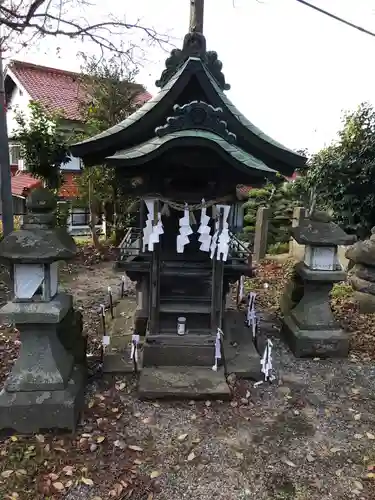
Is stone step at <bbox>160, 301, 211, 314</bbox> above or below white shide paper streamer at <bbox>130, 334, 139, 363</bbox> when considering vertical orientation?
above

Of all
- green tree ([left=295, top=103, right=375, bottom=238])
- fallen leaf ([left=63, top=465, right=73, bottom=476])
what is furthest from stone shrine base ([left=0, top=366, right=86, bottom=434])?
green tree ([left=295, top=103, right=375, bottom=238])

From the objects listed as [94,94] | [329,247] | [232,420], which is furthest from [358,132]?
[232,420]

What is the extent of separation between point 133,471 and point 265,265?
9.77 meters

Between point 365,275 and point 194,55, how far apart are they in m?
6.40

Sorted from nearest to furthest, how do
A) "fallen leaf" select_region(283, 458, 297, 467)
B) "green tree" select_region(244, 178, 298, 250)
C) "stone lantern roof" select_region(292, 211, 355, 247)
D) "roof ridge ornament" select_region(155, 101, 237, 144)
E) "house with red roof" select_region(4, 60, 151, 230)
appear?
1. "fallen leaf" select_region(283, 458, 297, 467)
2. "roof ridge ornament" select_region(155, 101, 237, 144)
3. "stone lantern roof" select_region(292, 211, 355, 247)
4. "green tree" select_region(244, 178, 298, 250)
5. "house with red roof" select_region(4, 60, 151, 230)

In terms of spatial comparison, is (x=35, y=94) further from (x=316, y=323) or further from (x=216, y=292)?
(x=316, y=323)

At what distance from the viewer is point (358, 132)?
11328mm

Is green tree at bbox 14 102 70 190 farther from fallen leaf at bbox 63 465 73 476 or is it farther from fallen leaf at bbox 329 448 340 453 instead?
fallen leaf at bbox 329 448 340 453

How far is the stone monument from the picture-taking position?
8383mm

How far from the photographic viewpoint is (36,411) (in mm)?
4129

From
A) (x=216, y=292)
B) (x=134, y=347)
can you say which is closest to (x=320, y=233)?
(x=216, y=292)

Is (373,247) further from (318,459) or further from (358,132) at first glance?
(318,459)

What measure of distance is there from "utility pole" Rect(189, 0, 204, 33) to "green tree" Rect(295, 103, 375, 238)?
6.88 meters

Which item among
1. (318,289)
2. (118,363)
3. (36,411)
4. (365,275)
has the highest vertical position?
(318,289)
